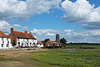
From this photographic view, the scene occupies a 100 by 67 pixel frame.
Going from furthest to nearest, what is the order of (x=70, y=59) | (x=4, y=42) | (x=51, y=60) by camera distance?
(x=4, y=42)
(x=70, y=59)
(x=51, y=60)

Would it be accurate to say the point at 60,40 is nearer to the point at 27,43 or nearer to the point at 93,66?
the point at 27,43

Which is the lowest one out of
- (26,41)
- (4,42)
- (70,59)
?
(70,59)

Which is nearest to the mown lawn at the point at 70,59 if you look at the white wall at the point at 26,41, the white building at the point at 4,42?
the white building at the point at 4,42

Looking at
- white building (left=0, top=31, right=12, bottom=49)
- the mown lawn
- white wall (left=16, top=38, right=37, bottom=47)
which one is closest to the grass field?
the mown lawn

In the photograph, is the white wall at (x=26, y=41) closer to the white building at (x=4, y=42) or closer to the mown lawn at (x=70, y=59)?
the white building at (x=4, y=42)

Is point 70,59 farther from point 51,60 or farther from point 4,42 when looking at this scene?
point 4,42

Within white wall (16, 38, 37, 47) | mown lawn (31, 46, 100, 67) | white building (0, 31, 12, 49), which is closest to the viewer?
mown lawn (31, 46, 100, 67)

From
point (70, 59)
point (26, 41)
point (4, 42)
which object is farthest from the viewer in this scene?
point (26, 41)

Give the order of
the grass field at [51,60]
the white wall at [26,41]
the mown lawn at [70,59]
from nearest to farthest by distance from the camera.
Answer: the grass field at [51,60] < the mown lawn at [70,59] < the white wall at [26,41]

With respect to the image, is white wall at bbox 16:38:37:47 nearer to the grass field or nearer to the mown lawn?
the grass field

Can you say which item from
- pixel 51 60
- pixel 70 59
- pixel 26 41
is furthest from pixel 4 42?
pixel 70 59

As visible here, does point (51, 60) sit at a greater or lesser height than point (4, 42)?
lesser

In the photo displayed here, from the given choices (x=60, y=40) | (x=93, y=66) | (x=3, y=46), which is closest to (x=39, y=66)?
(x=93, y=66)

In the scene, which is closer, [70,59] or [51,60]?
[51,60]
